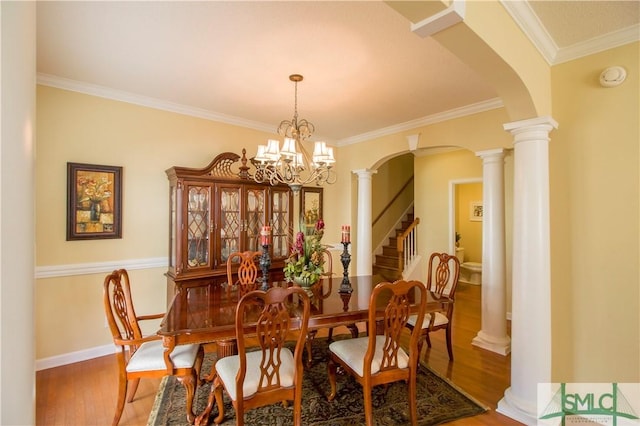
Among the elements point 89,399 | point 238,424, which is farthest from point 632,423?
point 89,399

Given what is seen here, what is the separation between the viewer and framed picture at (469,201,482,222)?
677 cm

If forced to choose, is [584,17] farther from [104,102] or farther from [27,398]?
[104,102]

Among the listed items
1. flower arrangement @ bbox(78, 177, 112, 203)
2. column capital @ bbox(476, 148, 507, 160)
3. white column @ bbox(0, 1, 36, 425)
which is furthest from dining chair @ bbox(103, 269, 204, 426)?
column capital @ bbox(476, 148, 507, 160)

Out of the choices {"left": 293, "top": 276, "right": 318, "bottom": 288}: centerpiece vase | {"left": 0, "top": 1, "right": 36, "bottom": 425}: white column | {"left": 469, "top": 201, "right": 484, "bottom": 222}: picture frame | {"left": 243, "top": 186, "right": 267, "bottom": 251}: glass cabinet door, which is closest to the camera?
{"left": 0, "top": 1, "right": 36, "bottom": 425}: white column

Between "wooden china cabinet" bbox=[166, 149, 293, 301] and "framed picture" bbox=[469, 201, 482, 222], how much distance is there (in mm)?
5013

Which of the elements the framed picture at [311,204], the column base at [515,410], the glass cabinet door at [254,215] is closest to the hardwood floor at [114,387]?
the column base at [515,410]

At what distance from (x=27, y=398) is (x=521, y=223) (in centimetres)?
259

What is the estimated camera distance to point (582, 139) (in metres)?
2.12

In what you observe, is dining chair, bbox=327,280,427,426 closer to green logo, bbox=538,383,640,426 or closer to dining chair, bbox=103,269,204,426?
green logo, bbox=538,383,640,426

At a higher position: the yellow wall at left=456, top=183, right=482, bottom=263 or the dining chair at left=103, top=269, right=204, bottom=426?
the yellow wall at left=456, top=183, right=482, bottom=263

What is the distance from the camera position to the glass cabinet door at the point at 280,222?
387 centimetres

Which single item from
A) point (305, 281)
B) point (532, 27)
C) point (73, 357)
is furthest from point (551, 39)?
point (73, 357)

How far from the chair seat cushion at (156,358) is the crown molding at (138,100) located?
8.10 ft

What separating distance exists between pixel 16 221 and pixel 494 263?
373cm
